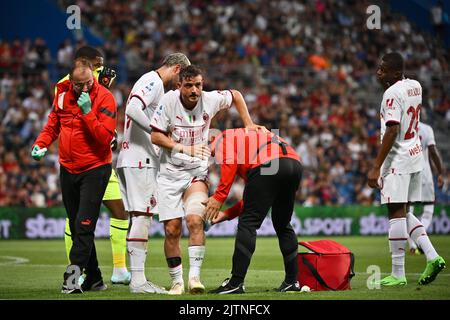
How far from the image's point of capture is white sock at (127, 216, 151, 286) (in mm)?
9602

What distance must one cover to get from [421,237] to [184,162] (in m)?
3.26

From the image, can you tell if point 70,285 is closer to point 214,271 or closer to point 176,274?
point 176,274

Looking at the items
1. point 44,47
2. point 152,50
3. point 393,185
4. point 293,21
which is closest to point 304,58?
point 293,21

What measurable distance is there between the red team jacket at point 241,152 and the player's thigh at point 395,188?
1.61 m

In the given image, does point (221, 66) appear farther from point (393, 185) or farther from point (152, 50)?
point (393, 185)

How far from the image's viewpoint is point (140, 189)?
32.3ft

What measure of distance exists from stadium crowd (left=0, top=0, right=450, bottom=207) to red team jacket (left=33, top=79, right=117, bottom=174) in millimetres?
13096

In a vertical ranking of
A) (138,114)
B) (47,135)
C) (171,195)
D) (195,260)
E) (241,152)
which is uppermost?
(138,114)

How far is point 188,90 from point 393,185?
2787 mm

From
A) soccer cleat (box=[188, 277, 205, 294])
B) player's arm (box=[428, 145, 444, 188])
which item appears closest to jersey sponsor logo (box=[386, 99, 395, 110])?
soccer cleat (box=[188, 277, 205, 294])

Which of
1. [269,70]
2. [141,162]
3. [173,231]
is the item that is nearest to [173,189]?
[173,231]

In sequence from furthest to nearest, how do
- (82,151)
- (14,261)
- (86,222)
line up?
1. (14,261)
2. (82,151)
3. (86,222)

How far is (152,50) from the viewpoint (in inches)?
1077

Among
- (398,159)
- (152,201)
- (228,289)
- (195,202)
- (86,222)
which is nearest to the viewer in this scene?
(228,289)
